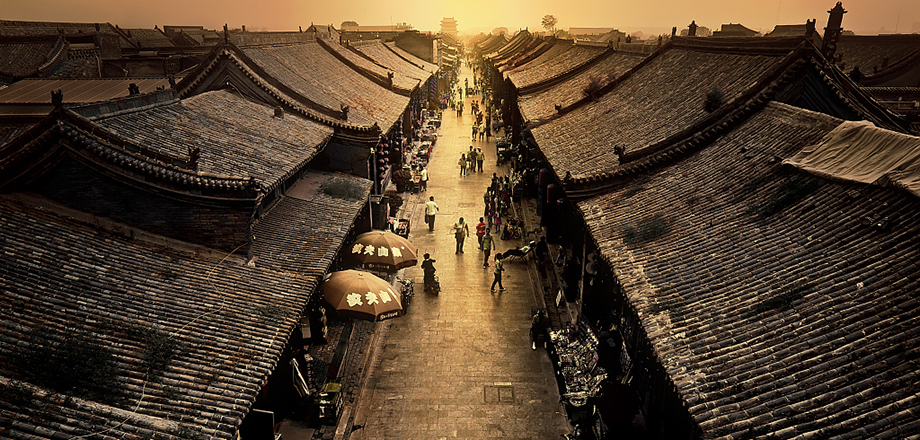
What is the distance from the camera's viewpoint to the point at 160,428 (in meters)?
9.30

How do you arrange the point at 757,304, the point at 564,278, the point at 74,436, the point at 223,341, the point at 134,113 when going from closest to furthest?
the point at 74,436 < the point at 757,304 < the point at 223,341 < the point at 134,113 < the point at 564,278

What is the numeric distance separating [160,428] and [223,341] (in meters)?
2.77

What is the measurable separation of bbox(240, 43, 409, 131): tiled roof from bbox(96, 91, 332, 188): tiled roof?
5.55 m

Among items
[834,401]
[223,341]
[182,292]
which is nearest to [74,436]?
A: [223,341]

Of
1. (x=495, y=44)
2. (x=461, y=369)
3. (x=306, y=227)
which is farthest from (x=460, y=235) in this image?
(x=495, y=44)

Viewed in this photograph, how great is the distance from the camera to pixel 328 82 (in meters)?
34.7

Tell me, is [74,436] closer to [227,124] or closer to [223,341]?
[223,341]

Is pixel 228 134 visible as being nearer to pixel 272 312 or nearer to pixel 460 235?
pixel 272 312

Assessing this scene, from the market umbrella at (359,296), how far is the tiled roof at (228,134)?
3.82 meters

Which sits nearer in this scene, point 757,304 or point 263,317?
point 757,304

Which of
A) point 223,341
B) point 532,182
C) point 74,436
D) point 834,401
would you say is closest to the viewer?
point 834,401

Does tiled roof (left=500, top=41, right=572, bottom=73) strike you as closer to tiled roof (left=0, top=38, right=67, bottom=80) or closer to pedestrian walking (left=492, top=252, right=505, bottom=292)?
pedestrian walking (left=492, top=252, right=505, bottom=292)

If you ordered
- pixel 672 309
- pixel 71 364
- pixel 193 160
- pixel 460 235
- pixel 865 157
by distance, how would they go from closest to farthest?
pixel 71 364 < pixel 672 309 < pixel 865 157 < pixel 193 160 < pixel 460 235

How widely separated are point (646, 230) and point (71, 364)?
43.4 feet
